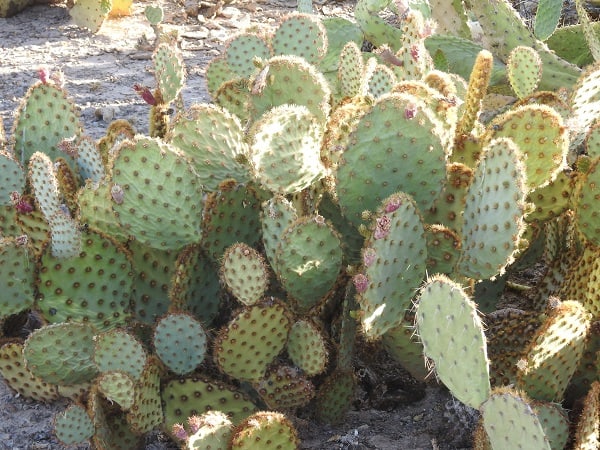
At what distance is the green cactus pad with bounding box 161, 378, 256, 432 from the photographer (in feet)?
8.13

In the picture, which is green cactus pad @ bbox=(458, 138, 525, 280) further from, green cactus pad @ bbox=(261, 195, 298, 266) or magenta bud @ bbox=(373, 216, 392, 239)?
green cactus pad @ bbox=(261, 195, 298, 266)

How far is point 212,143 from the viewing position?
2.64 m

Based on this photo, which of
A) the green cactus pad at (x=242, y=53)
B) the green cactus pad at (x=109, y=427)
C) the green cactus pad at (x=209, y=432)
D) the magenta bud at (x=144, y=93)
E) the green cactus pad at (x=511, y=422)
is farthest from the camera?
the green cactus pad at (x=242, y=53)

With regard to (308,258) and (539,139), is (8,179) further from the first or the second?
(539,139)

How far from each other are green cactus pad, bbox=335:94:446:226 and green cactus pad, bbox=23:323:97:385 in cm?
91

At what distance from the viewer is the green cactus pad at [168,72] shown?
3162 mm

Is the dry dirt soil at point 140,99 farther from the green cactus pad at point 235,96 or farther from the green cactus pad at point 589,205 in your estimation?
the green cactus pad at point 235,96

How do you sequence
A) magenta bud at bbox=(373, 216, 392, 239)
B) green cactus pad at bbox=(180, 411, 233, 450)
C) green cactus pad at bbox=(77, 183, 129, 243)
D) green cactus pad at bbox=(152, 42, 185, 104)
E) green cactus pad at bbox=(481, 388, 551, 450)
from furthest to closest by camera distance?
green cactus pad at bbox=(152, 42, 185, 104), green cactus pad at bbox=(77, 183, 129, 243), magenta bud at bbox=(373, 216, 392, 239), green cactus pad at bbox=(180, 411, 233, 450), green cactus pad at bbox=(481, 388, 551, 450)

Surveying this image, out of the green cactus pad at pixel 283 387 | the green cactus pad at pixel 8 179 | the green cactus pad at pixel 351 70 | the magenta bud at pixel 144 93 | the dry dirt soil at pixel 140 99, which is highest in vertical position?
the green cactus pad at pixel 351 70

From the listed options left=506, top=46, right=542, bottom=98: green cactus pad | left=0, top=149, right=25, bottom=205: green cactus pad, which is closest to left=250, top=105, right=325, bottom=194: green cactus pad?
left=0, top=149, right=25, bottom=205: green cactus pad

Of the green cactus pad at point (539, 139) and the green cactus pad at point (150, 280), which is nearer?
the green cactus pad at point (539, 139)

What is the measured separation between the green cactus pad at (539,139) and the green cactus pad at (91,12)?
4.53 meters

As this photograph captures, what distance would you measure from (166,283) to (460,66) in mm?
2393

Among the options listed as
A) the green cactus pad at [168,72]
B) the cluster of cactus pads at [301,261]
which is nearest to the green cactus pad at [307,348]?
the cluster of cactus pads at [301,261]
